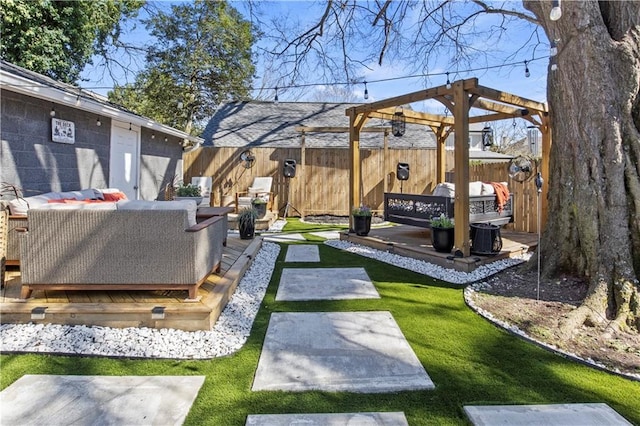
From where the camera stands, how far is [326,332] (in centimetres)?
286

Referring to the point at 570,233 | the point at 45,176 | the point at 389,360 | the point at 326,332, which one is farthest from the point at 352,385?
the point at 45,176

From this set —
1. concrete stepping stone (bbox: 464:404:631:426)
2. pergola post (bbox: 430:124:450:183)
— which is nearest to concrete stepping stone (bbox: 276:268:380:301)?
concrete stepping stone (bbox: 464:404:631:426)

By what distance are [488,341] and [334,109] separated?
1161 cm

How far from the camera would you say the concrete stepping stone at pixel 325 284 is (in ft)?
12.2

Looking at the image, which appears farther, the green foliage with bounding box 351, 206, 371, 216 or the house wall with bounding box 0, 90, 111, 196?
the green foliage with bounding box 351, 206, 371, 216

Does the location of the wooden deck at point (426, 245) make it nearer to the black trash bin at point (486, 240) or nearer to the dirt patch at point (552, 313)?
the black trash bin at point (486, 240)

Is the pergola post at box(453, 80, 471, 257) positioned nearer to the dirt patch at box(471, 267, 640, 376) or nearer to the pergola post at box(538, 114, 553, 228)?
the dirt patch at box(471, 267, 640, 376)

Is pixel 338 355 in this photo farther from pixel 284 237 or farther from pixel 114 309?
pixel 284 237

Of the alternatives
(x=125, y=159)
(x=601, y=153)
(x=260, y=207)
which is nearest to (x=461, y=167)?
(x=601, y=153)

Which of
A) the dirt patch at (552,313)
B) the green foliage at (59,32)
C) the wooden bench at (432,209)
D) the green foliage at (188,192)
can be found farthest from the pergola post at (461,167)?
the green foliage at (59,32)

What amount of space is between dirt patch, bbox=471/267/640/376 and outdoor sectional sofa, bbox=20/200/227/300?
9.16 ft

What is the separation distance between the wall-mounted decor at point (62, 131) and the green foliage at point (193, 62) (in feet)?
41.7

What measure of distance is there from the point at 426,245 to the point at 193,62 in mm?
15665

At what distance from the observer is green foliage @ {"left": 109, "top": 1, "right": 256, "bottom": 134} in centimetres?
1694
